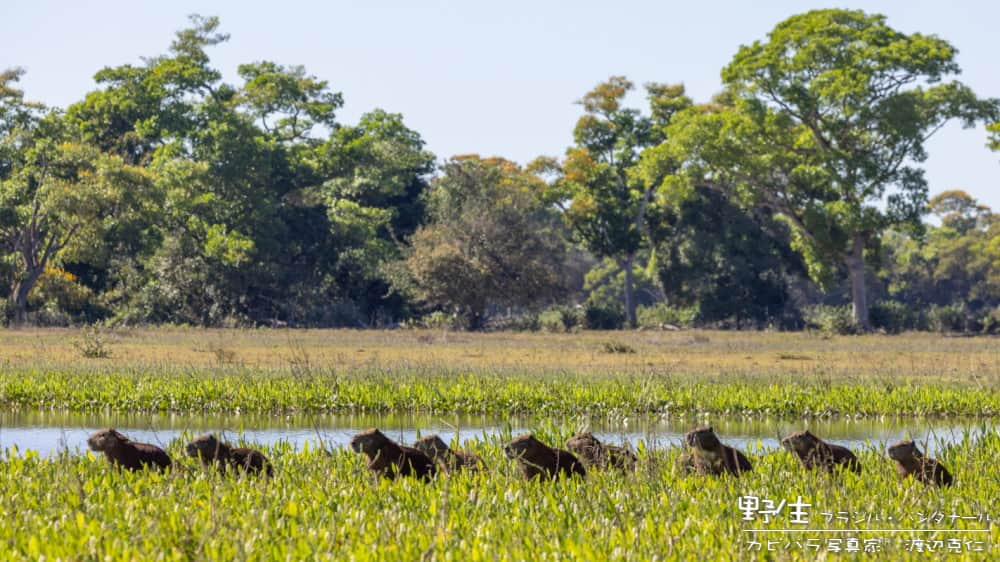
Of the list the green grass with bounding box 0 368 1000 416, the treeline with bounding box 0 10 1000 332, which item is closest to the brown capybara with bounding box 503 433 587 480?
the green grass with bounding box 0 368 1000 416

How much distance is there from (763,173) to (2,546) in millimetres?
53842

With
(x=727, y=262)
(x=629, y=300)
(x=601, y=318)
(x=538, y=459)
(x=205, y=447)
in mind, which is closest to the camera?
(x=538, y=459)

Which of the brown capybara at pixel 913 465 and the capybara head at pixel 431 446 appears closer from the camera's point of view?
the brown capybara at pixel 913 465

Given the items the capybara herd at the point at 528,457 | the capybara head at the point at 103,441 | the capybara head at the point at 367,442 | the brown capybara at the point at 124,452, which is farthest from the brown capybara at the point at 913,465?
the capybara head at the point at 103,441

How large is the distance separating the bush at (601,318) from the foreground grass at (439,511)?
5060cm

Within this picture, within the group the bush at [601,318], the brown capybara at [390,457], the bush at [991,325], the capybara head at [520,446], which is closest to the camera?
the capybara head at [520,446]

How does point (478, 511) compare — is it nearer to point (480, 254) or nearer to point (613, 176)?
point (480, 254)

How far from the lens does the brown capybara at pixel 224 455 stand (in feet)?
40.7

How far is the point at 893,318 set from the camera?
6275cm

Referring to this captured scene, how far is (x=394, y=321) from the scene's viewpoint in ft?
215

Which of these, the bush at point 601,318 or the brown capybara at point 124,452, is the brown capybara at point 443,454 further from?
the bush at point 601,318

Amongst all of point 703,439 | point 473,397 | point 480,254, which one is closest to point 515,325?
point 480,254

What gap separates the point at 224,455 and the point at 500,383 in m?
12.9

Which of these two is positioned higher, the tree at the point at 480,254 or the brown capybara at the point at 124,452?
the tree at the point at 480,254
